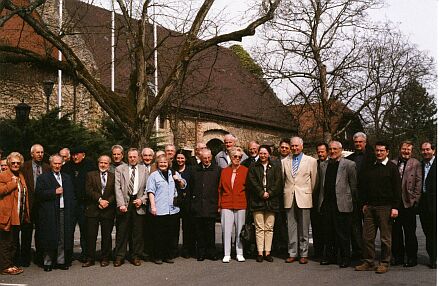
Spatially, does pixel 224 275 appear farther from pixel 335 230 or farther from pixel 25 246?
pixel 25 246

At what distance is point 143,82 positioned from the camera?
15.1 meters

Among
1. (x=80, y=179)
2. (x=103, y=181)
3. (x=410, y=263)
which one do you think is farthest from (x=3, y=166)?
(x=410, y=263)

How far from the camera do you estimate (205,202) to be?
400 inches

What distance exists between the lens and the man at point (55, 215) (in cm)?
935

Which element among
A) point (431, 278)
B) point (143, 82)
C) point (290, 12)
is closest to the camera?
point (431, 278)

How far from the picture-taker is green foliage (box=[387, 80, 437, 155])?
28.2m

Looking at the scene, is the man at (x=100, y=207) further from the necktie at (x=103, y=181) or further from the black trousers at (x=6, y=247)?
the black trousers at (x=6, y=247)

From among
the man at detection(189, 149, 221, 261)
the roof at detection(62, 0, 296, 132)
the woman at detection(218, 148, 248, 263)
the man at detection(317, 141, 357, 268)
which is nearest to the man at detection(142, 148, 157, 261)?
the man at detection(189, 149, 221, 261)

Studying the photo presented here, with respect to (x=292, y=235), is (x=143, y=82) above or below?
above

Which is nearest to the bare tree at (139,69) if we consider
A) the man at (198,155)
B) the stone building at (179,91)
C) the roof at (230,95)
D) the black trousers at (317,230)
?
the stone building at (179,91)

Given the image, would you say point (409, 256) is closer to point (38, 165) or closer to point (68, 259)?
point (68, 259)

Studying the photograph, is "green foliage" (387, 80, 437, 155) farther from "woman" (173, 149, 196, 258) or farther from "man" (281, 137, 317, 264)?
"woman" (173, 149, 196, 258)

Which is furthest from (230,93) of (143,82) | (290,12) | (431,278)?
(431,278)

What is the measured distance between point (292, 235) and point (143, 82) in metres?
6.72
